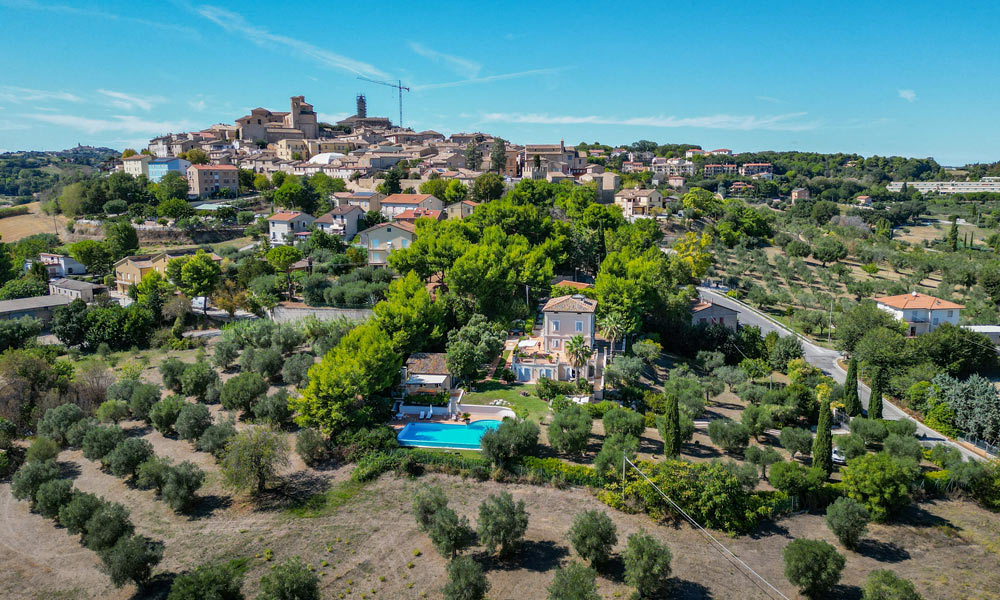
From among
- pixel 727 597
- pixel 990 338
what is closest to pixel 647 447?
pixel 727 597

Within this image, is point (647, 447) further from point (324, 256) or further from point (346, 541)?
point (324, 256)

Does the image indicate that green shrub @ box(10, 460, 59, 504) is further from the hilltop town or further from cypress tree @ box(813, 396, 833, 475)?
cypress tree @ box(813, 396, 833, 475)

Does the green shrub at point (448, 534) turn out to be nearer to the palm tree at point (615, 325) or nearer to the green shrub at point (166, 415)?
the green shrub at point (166, 415)

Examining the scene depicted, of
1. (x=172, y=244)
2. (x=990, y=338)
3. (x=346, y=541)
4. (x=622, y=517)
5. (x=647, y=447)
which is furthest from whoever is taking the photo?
(x=172, y=244)

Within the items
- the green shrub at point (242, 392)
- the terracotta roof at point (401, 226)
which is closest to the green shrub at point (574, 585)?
the green shrub at point (242, 392)

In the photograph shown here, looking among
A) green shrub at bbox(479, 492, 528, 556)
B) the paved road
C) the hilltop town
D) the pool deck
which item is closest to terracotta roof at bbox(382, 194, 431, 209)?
the hilltop town

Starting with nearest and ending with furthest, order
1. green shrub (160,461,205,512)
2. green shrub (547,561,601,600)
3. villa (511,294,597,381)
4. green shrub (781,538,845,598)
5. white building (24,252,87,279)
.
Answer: green shrub (547,561,601,600), green shrub (781,538,845,598), green shrub (160,461,205,512), villa (511,294,597,381), white building (24,252,87,279)
